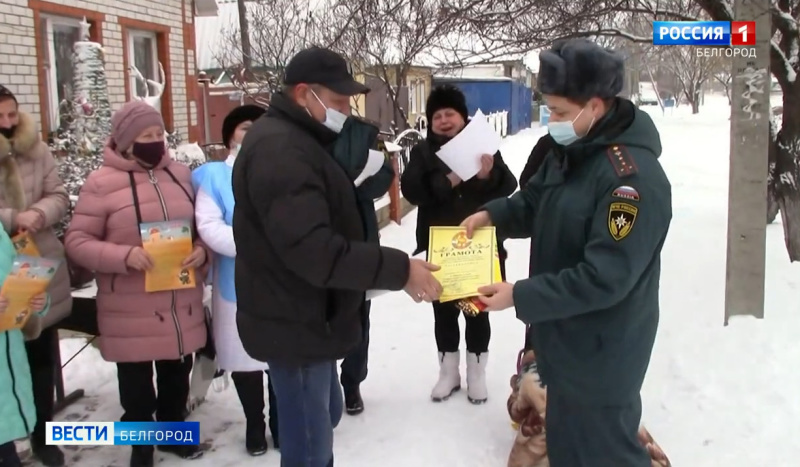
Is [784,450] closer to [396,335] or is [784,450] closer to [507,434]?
[507,434]

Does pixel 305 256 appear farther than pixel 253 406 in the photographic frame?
No

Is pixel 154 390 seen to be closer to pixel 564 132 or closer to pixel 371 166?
pixel 371 166

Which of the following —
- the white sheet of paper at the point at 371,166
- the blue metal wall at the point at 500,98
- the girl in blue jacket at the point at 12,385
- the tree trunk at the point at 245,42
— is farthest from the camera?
the blue metal wall at the point at 500,98

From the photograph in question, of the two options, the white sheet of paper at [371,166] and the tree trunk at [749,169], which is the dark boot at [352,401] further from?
the tree trunk at [749,169]

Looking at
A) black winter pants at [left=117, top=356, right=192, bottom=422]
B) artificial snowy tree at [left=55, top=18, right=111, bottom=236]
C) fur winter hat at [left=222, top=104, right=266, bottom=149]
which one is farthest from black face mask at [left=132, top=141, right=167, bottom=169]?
artificial snowy tree at [left=55, top=18, right=111, bottom=236]

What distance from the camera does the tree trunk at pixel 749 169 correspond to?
5.02 meters

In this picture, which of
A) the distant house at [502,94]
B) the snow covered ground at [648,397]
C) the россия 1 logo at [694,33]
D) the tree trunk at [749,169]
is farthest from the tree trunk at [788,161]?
the distant house at [502,94]

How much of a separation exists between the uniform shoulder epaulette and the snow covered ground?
77.1 inches

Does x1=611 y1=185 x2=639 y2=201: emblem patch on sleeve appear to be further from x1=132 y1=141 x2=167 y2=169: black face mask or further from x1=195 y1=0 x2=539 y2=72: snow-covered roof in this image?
x1=195 y1=0 x2=539 y2=72: snow-covered roof

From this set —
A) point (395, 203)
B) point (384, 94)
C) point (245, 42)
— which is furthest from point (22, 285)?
point (384, 94)

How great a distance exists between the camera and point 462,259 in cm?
263

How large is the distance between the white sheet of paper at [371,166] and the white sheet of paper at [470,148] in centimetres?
104

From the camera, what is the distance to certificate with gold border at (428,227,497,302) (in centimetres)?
255

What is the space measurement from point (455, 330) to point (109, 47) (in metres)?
8.39
